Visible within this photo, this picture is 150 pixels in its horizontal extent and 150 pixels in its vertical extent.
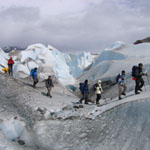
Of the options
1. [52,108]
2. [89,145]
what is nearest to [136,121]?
[89,145]

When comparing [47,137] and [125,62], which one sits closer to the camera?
[47,137]

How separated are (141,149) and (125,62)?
64.3 ft

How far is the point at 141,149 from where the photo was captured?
6.62m

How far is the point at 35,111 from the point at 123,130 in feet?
13.6

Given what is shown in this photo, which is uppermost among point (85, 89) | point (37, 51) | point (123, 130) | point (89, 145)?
point (37, 51)

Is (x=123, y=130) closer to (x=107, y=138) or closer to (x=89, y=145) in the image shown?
(x=107, y=138)

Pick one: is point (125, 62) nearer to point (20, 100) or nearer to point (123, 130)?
point (20, 100)

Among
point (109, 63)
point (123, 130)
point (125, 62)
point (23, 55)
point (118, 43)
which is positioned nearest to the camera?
point (123, 130)

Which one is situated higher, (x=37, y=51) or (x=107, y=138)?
(x=37, y=51)

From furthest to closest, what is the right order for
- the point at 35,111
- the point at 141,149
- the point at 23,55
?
the point at 23,55 → the point at 35,111 → the point at 141,149

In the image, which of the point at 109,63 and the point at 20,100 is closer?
the point at 20,100

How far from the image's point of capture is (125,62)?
25.6 metres

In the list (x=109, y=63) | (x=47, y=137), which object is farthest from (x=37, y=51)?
(x=47, y=137)

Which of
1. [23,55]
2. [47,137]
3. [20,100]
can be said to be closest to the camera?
[47,137]
